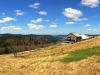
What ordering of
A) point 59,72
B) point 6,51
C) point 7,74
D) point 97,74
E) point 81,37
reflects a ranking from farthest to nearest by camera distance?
point 6,51 → point 81,37 → point 7,74 → point 59,72 → point 97,74

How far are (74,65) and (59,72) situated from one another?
3.47m

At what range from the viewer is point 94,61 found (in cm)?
3188

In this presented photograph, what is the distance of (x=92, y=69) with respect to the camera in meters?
28.7

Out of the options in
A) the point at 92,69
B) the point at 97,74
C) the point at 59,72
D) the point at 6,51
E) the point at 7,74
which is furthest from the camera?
the point at 6,51

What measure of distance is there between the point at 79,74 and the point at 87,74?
132 cm

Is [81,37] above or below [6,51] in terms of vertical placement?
above

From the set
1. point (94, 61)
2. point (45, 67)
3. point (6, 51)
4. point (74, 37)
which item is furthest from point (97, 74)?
point (6, 51)

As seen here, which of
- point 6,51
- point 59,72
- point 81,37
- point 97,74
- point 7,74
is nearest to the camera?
point 97,74

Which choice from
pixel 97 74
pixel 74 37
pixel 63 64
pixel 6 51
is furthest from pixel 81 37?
pixel 97 74

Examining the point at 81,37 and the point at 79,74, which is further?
the point at 81,37

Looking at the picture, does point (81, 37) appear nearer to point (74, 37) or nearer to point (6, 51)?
point (74, 37)

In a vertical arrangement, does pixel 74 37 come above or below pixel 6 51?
above

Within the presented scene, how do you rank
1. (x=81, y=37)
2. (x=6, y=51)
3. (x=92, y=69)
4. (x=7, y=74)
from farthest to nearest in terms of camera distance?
(x=6, y=51) < (x=81, y=37) < (x=7, y=74) < (x=92, y=69)

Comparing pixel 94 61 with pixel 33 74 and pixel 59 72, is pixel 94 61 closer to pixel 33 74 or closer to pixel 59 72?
pixel 59 72
